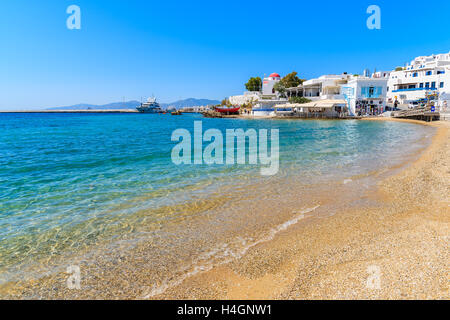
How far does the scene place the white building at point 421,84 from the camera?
49.9 m

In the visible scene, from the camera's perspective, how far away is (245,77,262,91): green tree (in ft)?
352

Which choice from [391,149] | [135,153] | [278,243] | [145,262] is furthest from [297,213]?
[391,149]

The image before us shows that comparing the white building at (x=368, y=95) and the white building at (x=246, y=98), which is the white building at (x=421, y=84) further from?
the white building at (x=246, y=98)

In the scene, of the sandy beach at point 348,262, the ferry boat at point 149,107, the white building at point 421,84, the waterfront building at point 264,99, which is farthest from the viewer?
the ferry boat at point 149,107

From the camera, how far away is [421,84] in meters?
56.8

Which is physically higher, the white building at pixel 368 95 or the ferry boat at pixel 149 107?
the ferry boat at pixel 149 107

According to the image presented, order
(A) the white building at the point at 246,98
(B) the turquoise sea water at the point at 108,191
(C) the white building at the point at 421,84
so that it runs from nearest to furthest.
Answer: (B) the turquoise sea water at the point at 108,191
(C) the white building at the point at 421,84
(A) the white building at the point at 246,98

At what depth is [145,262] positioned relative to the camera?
4.67 meters

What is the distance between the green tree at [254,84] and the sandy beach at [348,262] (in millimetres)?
106879

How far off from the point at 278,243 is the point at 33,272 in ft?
15.6

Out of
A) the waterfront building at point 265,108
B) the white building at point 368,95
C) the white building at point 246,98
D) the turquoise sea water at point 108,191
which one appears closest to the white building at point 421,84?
the white building at point 368,95
